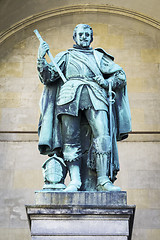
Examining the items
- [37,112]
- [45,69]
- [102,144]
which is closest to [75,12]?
[37,112]

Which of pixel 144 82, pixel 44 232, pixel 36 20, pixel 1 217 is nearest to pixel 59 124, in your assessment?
pixel 44 232

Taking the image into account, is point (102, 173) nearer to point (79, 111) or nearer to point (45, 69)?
point (79, 111)

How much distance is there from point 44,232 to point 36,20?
7.52 m

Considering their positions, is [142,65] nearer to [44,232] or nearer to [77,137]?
[77,137]

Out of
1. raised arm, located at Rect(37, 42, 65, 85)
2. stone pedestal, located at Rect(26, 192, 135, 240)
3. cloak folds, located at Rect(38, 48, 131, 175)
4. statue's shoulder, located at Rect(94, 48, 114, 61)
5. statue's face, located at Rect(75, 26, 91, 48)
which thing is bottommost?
stone pedestal, located at Rect(26, 192, 135, 240)

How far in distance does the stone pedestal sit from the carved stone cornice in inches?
280

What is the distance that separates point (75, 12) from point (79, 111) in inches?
252

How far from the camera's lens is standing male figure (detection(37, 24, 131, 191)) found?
216 inches

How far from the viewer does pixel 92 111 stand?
5.61m

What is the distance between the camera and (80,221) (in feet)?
15.9

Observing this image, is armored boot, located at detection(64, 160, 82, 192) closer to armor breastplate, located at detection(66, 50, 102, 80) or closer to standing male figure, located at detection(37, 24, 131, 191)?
standing male figure, located at detection(37, 24, 131, 191)

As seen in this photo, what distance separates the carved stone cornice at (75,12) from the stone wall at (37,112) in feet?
0.16

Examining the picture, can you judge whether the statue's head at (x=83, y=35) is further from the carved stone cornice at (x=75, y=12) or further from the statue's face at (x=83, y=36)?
A: the carved stone cornice at (x=75, y=12)

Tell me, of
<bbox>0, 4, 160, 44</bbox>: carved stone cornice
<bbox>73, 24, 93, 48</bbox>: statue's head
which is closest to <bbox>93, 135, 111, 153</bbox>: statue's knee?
<bbox>73, 24, 93, 48</bbox>: statue's head
